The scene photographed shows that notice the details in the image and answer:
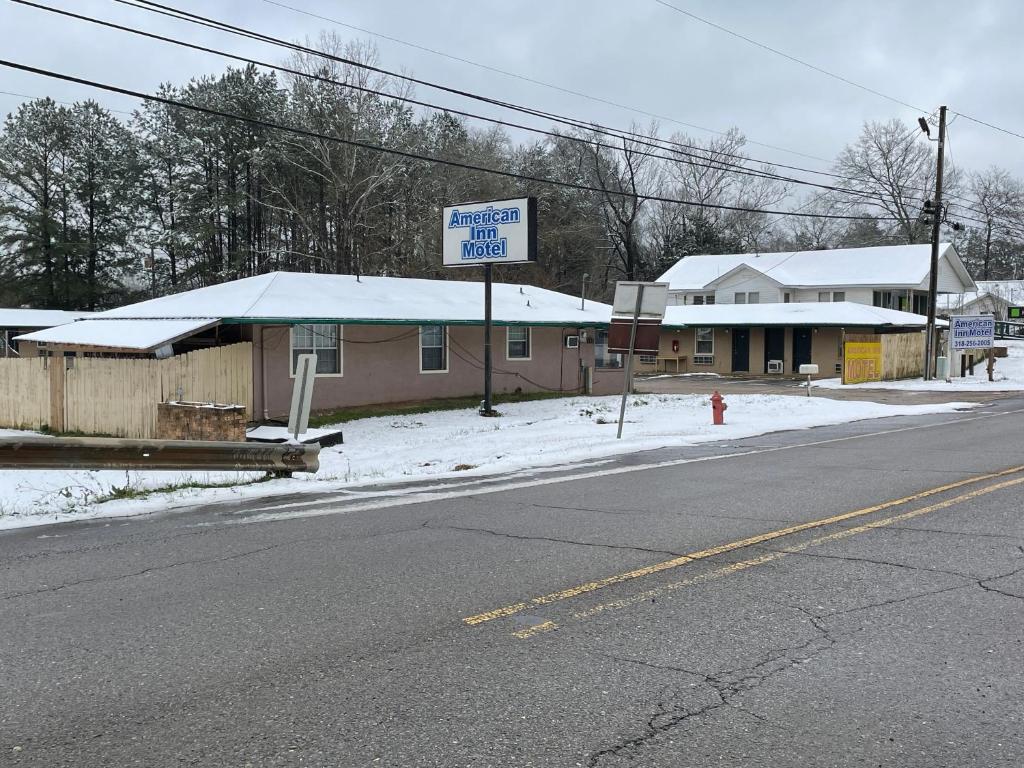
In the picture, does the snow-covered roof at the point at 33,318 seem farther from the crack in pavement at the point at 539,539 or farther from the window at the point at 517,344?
the crack in pavement at the point at 539,539

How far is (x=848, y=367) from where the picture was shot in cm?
3438

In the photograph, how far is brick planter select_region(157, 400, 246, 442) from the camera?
58.4 ft

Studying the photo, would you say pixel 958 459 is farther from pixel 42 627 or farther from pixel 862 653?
pixel 42 627

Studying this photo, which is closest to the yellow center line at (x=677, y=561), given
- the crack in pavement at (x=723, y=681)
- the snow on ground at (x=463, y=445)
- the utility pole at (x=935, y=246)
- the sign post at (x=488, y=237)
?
the crack in pavement at (x=723, y=681)

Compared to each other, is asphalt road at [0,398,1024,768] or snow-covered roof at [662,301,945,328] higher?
snow-covered roof at [662,301,945,328]

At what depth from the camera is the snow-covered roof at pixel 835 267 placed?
48.9 metres

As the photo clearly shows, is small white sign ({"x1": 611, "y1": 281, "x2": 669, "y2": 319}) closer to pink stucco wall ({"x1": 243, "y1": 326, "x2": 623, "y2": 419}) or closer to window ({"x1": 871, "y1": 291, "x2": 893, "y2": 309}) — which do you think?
pink stucco wall ({"x1": 243, "y1": 326, "x2": 623, "y2": 419})

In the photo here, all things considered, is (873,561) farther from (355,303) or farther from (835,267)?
(835,267)

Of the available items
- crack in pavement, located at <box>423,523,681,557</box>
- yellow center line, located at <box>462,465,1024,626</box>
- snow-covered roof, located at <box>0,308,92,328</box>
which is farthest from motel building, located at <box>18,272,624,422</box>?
snow-covered roof, located at <box>0,308,92,328</box>

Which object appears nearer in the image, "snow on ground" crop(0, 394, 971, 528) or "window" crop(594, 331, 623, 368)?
"snow on ground" crop(0, 394, 971, 528)

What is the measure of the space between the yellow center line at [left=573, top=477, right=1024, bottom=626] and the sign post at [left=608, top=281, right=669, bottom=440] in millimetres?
7062

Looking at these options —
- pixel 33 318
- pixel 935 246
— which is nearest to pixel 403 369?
pixel 935 246

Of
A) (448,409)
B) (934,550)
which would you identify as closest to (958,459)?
(934,550)

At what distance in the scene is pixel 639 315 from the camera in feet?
52.9
